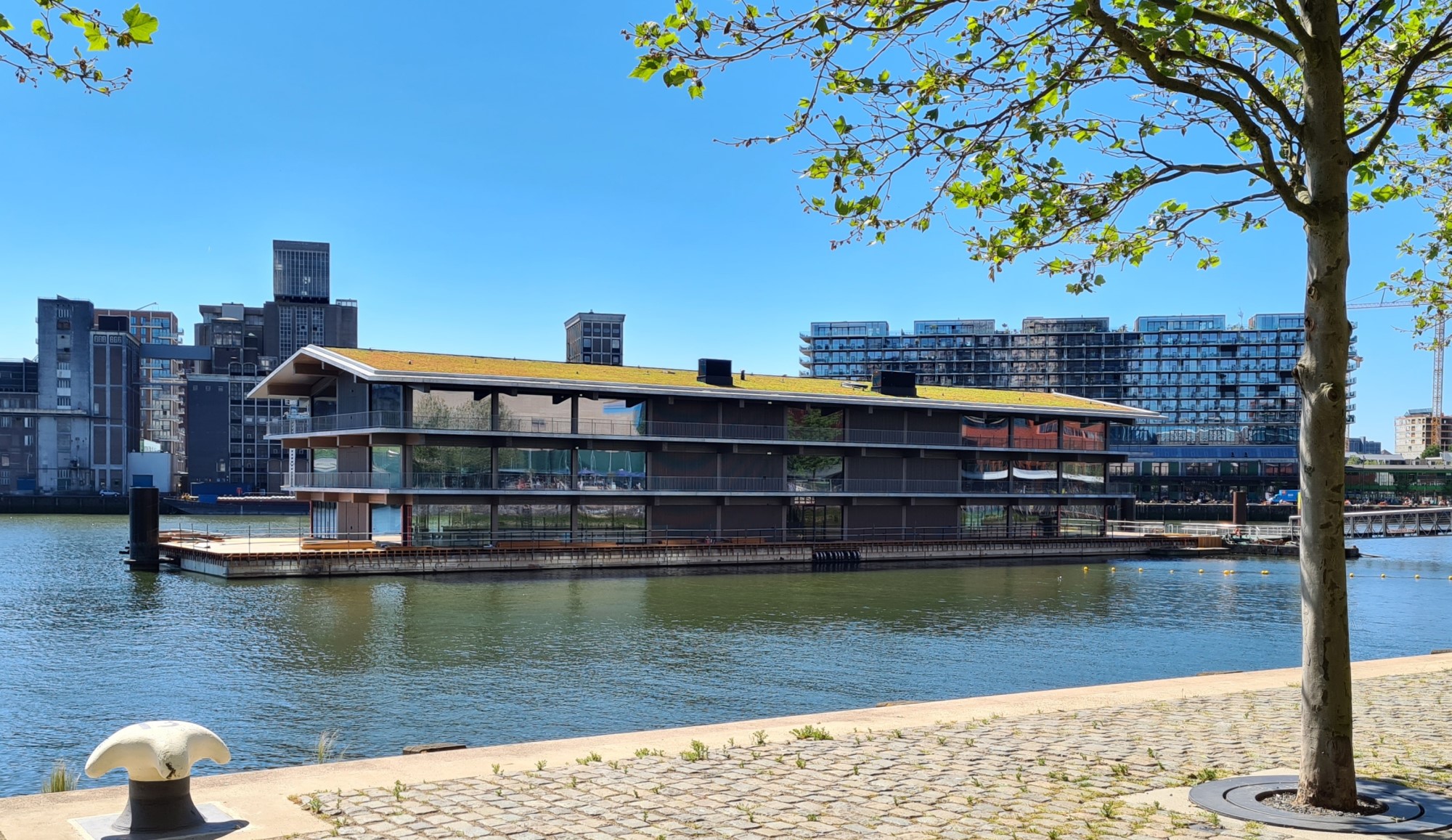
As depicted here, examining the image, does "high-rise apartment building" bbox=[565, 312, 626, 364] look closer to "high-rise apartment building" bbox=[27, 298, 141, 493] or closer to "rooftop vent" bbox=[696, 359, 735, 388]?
"high-rise apartment building" bbox=[27, 298, 141, 493]

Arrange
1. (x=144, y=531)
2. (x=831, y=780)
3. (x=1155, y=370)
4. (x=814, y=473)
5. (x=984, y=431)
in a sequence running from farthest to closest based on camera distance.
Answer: (x=1155, y=370) < (x=984, y=431) < (x=814, y=473) < (x=144, y=531) < (x=831, y=780)

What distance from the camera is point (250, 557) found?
4556cm

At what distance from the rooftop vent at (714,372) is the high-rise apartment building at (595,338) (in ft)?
392

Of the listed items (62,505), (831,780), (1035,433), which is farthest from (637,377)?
(62,505)

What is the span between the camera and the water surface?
68.0ft

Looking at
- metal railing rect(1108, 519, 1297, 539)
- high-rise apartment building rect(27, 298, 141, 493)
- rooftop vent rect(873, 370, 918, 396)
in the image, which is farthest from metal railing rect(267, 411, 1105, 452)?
high-rise apartment building rect(27, 298, 141, 493)

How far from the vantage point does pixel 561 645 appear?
29812 millimetres

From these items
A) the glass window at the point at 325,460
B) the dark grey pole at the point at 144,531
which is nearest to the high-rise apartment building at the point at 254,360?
the glass window at the point at 325,460

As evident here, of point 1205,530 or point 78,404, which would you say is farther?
point 78,404

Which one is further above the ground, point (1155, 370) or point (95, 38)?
point (1155, 370)

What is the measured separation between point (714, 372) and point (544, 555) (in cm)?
1518

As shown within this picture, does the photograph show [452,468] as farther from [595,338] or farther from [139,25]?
[595,338]

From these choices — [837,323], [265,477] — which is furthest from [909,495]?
[837,323]

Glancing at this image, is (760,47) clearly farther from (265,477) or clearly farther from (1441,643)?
(265,477)
